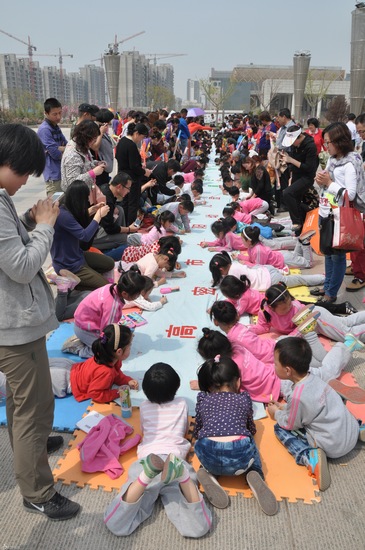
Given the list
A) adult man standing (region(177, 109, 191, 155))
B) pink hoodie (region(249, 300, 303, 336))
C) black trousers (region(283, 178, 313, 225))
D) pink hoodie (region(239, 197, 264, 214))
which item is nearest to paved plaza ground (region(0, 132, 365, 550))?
pink hoodie (region(249, 300, 303, 336))

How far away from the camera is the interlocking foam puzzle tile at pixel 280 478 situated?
2309mm

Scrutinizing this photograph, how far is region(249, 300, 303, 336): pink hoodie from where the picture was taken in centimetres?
374

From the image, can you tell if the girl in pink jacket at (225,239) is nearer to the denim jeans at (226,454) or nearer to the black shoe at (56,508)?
the denim jeans at (226,454)

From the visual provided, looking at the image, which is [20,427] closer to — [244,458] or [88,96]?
[244,458]

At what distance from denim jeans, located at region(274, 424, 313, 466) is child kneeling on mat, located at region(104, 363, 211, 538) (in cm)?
59

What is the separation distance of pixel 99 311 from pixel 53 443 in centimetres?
117

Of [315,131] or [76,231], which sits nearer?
[76,231]

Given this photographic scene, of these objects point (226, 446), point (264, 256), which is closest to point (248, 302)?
point (264, 256)

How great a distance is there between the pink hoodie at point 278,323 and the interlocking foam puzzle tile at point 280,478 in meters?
1.25

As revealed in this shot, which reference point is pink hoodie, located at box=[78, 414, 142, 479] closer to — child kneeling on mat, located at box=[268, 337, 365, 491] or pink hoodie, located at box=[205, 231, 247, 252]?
child kneeling on mat, located at box=[268, 337, 365, 491]

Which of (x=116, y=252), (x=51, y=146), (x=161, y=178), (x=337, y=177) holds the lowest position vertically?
(x=116, y=252)

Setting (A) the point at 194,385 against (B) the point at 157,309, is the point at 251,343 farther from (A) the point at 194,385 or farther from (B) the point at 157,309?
(B) the point at 157,309

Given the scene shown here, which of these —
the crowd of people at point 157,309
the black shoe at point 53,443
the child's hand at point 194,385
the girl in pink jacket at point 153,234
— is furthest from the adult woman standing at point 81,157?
the black shoe at point 53,443

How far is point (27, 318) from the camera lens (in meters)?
1.79
